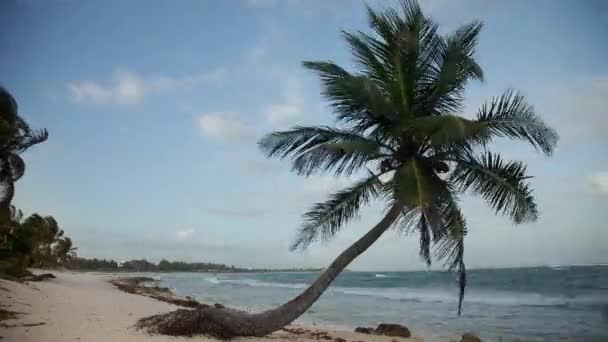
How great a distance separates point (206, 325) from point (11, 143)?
822 cm

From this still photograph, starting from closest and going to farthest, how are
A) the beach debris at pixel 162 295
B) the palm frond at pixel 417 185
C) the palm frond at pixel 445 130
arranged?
the palm frond at pixel 445 130, the palm frond at pixel 417 185, the beach debris at pixel 162 295

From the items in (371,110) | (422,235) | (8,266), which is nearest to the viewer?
(371,110)

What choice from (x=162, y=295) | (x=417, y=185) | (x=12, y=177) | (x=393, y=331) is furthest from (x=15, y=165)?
(x=162, y=295)

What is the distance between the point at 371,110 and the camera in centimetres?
843

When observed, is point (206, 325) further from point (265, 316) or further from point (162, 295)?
point (162, 295)

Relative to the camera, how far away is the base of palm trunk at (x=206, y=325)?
8.52 meters

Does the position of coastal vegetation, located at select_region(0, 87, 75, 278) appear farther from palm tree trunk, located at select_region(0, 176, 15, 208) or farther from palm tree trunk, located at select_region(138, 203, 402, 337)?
palm tree trunk, located at select_region(138, 203, 402, 337)

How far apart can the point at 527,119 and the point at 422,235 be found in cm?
326

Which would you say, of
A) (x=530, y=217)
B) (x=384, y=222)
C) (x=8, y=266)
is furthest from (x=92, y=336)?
(x=8, y=266)

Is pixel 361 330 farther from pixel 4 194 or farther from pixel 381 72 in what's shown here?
pixel 4 194

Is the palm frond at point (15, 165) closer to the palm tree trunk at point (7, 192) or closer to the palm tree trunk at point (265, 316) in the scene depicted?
the palm tree trunk at point (7, 192)

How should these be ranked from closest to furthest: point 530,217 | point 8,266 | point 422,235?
point 530,217
point 422,235
point 8,266

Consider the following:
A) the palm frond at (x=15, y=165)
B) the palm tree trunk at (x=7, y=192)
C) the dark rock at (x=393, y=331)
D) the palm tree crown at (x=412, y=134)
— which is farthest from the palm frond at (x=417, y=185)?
the palm frond at (x=15, y=165)

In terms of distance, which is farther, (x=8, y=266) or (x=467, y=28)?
(x=8, y=266)
